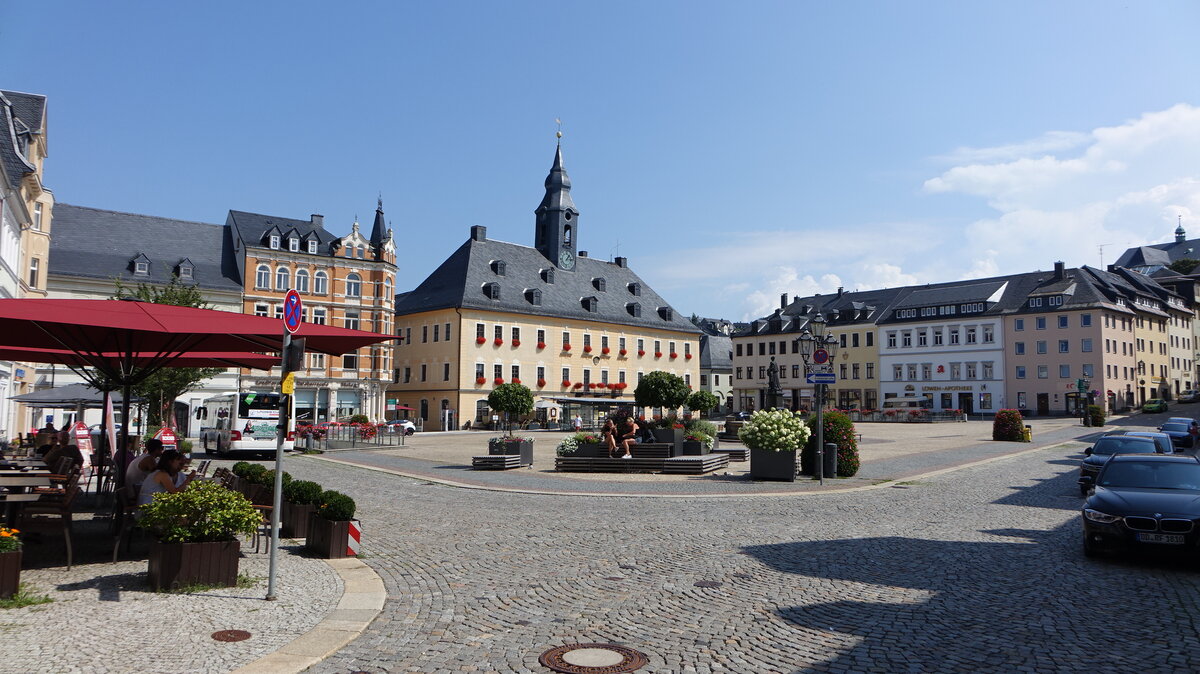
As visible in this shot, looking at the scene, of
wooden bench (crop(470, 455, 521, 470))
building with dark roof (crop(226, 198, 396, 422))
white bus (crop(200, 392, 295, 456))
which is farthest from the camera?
building with dark roof (crop(226, 198, 396, 422))

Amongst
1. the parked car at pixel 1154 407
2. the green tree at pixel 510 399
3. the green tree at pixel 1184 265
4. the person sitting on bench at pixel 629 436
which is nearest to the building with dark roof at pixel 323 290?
the green tree at pixel 510 399

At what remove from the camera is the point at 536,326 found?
6912 cm

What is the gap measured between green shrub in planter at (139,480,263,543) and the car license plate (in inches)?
397

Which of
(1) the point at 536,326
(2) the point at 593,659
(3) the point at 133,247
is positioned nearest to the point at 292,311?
(2) the point at 593,659

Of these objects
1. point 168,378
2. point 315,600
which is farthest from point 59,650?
point 168,378

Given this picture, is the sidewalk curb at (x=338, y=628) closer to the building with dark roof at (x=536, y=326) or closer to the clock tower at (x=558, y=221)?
the building with dark roof at (x=536, y=326)

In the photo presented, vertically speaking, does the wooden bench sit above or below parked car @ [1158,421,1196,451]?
below

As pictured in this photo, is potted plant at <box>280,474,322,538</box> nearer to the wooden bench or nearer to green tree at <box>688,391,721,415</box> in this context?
the wooden bench

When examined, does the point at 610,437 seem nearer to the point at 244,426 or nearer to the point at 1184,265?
the point at 244,426

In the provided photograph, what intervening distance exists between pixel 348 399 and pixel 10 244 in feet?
99.6

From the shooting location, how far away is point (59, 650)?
6.12 m

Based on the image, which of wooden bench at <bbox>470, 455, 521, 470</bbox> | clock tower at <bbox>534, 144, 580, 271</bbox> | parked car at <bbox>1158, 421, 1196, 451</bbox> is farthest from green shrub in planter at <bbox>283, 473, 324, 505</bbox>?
clock tower at <bbox>534, 144, 580, 271</bbox>

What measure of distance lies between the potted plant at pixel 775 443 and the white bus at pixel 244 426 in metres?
19.7

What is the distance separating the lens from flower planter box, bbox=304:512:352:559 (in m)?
10.2
